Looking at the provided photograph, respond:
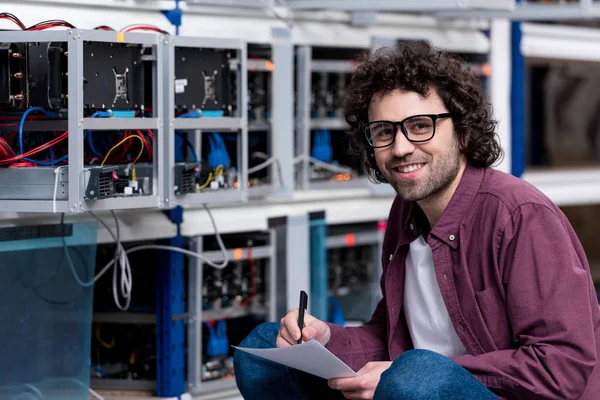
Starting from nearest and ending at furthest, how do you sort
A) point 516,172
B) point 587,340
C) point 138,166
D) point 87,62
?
point 587,340 → point 87,62 → point 138,166 → point 516,172

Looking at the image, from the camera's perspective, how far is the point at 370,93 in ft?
7.36

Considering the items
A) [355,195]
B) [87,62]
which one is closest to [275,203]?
[355,195]

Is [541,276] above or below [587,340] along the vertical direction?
above

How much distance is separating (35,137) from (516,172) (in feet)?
6.99

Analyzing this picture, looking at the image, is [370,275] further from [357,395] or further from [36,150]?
[357,395]

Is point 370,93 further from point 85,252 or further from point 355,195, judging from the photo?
point 355,195

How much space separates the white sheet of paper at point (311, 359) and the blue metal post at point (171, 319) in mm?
1008

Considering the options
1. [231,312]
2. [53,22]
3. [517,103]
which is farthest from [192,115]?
[517,103]

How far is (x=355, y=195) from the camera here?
12.3ft

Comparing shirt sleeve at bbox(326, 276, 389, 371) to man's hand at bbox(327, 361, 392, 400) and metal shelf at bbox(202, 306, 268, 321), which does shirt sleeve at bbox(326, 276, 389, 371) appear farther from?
metal shelf at bbox(202, 306, 268, 321)

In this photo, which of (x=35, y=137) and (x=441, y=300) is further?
(x=35, y=137)

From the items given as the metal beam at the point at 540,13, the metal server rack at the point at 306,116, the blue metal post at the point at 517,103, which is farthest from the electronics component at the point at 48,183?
the blue metal post at the point at 517,103

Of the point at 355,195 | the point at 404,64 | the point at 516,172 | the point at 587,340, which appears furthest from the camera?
the point at 516,172

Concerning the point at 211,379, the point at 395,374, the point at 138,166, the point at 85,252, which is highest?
the point at 138,166
